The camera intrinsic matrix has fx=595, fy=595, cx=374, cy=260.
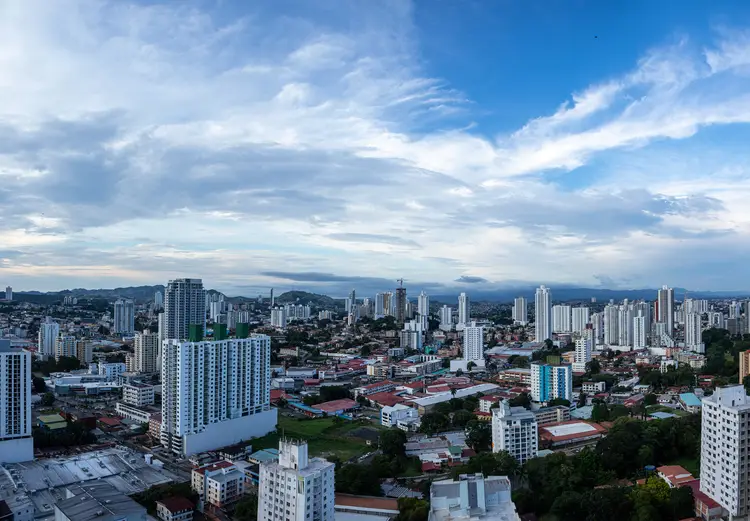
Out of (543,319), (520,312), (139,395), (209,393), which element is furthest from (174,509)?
(520,312)

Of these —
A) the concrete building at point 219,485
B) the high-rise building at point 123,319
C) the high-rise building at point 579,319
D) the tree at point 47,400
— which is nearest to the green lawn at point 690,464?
the concrete building at point 219,485

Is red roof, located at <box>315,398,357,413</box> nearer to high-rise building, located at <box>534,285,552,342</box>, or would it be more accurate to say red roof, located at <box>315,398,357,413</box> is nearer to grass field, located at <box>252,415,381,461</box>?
grass field, located at <box>252,415,381,461</box>

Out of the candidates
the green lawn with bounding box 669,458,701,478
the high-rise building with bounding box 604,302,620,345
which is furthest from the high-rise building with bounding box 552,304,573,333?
the green lawn with bounding box 669,458,701,478

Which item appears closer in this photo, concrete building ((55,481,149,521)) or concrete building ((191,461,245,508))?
concrete building ((55,481,149,521))

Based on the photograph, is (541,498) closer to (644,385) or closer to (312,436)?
(312,436)

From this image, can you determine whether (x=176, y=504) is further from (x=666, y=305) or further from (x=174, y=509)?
(x=666, y=305)

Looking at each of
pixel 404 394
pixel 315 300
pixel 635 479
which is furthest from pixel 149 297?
pixel 635 479
